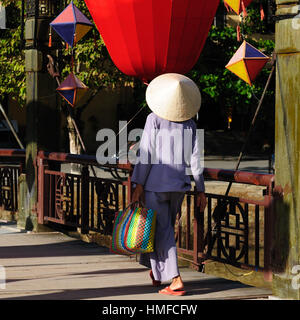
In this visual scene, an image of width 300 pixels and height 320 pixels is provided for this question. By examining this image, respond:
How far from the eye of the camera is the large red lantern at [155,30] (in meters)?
7.67

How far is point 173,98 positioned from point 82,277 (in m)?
2.18

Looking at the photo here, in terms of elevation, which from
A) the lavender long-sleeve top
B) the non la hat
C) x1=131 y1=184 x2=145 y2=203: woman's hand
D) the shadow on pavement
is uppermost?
the non la hat

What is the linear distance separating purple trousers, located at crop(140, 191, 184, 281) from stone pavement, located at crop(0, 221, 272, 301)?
0.89 ft

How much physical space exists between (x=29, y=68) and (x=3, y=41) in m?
9.78

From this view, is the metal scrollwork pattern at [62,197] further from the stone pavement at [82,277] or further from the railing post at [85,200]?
the stone pavement at [82,277]

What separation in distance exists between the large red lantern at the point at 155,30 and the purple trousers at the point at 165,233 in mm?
1638

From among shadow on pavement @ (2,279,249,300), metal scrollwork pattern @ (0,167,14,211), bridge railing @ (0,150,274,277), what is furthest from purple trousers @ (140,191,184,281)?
metal scrollwork pattern @ (0,167,14,211)

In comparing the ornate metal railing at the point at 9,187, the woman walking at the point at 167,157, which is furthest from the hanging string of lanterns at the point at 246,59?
the ornate metal railing at the point at 9,187

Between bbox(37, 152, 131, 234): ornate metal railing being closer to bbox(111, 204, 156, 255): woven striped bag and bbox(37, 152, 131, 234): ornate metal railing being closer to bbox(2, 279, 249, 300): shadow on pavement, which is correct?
bbox(2, 279, 249, 300): shadow on pavement

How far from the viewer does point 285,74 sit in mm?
6312

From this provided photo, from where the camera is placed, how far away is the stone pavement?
6918 mm

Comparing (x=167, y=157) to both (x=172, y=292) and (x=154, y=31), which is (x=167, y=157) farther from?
(x=154, y=31)
